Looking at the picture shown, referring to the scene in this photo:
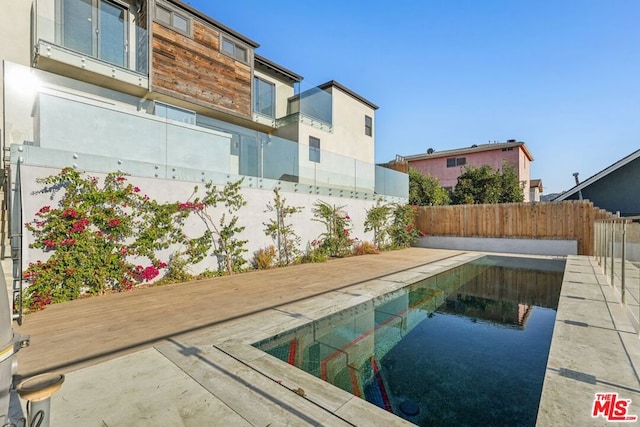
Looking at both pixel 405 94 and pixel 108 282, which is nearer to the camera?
pixel 108 282

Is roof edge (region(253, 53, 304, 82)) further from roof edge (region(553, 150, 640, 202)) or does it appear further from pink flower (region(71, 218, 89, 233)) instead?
roof edge (region(553, 150, 640, 202))

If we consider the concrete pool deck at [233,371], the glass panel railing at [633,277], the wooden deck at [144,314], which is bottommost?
the wooden deck at [144,314]

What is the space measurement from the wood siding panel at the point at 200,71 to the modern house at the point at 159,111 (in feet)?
0.12

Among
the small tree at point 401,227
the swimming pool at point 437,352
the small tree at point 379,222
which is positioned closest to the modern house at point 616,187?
the small tree at point 401,227

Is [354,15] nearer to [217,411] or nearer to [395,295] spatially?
[395,295]

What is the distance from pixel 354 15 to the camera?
11594mm

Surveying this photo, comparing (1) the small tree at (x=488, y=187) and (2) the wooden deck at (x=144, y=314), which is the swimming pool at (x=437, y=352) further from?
(1) the small tree at (x=488, y=187)

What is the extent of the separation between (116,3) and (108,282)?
911cm

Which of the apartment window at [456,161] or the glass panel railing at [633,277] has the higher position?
the apartment window at [456,161]

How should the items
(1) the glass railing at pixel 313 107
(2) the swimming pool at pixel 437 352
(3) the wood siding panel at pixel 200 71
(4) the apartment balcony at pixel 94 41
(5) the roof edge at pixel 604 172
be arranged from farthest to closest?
1. (1) the glass railing at pixel 313 107
2. (5) the roof edge at pixel 604 172
3. (3) the wood siding panel at pixel 200 71
4. (4) the apartment balcony at pixel 94 41
5. (2) the swimming pool at pixel 437 352

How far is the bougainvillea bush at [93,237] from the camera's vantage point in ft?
16.8

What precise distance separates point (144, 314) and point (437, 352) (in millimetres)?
4173

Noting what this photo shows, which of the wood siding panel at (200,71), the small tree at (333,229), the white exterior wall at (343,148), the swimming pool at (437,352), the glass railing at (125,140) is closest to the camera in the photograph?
the swimming pool at (437,352)

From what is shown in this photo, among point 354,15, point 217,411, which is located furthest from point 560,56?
point 217,411
